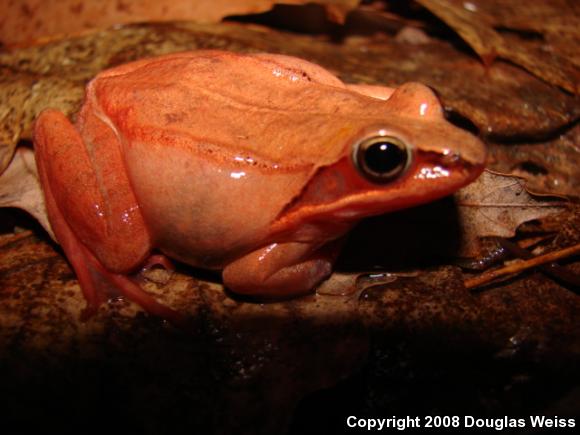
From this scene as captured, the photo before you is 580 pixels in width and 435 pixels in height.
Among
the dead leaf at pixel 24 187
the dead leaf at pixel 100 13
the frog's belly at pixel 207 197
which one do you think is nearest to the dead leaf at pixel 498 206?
the frog's belly at pixel 207 197

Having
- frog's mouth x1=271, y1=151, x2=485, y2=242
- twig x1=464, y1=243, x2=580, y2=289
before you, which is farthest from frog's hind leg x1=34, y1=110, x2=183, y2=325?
twig x1=464, y1=243, x2=580, y2=289

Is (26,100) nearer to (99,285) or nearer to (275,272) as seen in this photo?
(99,285)

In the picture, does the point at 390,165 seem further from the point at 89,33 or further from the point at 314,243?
the point at 89,33

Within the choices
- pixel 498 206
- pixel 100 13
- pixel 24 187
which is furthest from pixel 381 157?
→ pixel 100 13

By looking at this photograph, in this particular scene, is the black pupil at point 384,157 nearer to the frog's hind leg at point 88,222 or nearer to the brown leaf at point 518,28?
the frog's hind leg at point 88,222

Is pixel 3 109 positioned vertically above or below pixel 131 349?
above

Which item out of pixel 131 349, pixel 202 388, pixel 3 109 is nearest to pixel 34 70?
pixel 3 109
